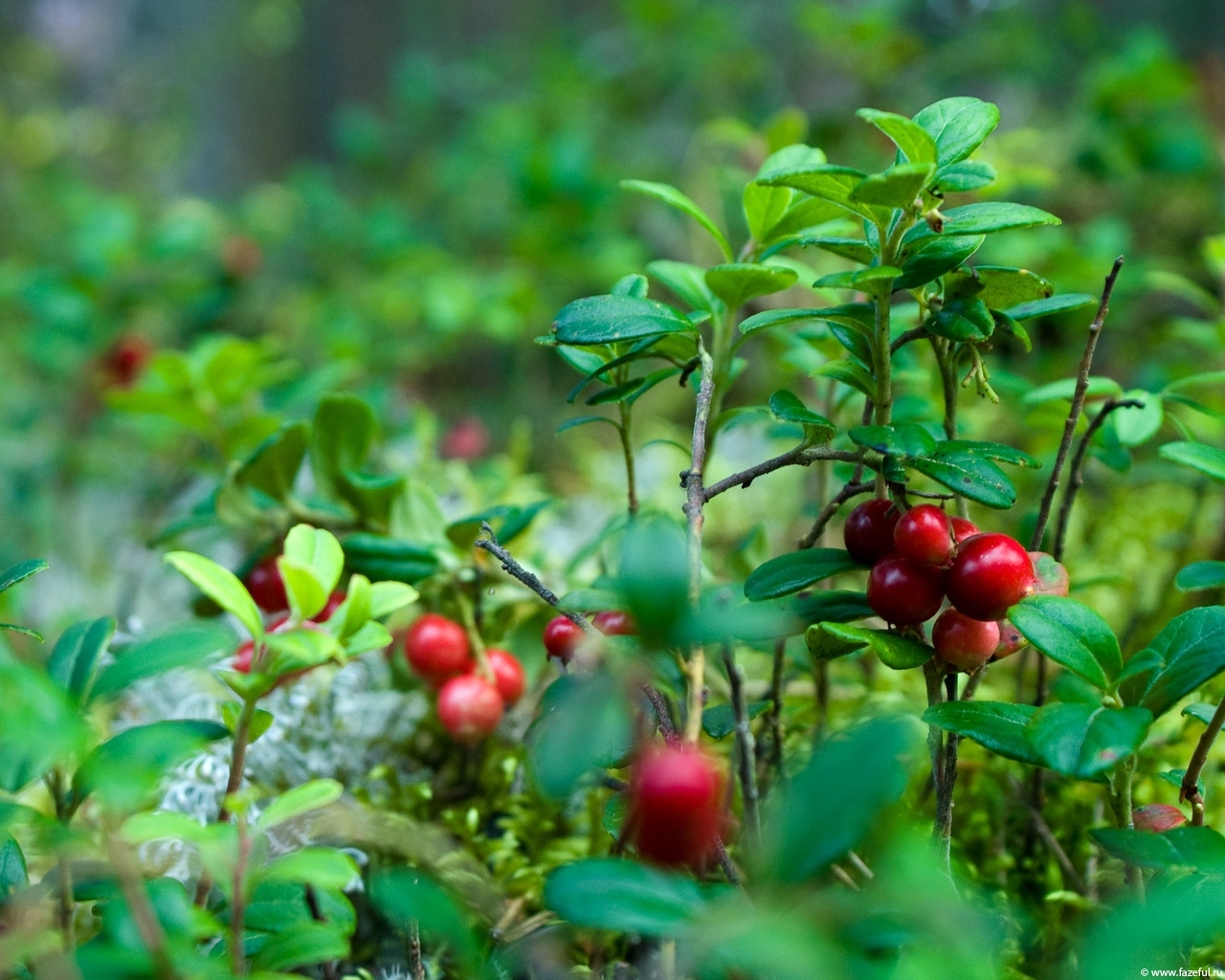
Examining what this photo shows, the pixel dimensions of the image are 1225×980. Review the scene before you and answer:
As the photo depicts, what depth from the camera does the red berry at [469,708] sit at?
31.6 inches

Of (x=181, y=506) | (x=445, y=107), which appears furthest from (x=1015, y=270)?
(x=445, y=107)

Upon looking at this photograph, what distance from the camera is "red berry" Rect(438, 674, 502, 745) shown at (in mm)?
803

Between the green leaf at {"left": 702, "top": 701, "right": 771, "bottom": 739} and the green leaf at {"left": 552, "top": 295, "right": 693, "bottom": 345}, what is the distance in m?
0.25

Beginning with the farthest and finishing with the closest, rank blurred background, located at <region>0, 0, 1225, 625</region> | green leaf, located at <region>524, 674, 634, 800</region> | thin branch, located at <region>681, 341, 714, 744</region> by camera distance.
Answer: blurred background, located at <region>0, 0, 1225, 625</region>
thin branch, located at <region>681, 341, 714, 744</region>
green leaf, located at <region>524, 674, 634, 800</region>

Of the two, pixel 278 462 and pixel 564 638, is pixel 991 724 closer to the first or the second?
pixel 564 638

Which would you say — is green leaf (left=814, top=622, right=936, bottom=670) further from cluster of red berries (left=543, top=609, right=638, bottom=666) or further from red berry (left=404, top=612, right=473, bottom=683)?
red berry (left=404, top=612, right=473, bottom=683)

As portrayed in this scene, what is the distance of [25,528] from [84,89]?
2495 mm

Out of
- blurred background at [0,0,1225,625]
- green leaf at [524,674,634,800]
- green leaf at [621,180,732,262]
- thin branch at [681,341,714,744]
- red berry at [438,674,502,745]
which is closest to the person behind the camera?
green leaf at [524,674,634,800]

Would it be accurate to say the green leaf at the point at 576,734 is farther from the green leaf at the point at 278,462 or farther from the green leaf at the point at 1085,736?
the green leaf at the point at 278,462

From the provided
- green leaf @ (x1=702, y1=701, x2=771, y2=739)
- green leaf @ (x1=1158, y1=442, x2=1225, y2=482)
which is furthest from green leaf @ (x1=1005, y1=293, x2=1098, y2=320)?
green leaf @ (x1=702, y1=701, x2=771, y2=739)

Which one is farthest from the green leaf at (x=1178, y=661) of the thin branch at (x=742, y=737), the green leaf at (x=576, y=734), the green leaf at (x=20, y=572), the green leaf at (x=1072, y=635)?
the green leaf at (x=20, y=572)

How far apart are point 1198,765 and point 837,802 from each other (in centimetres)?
32

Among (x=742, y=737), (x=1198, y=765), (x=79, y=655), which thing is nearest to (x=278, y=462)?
(x=79, y=655)

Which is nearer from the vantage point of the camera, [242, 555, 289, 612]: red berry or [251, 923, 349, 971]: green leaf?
[251, 923, 349, 971]: green leaf
